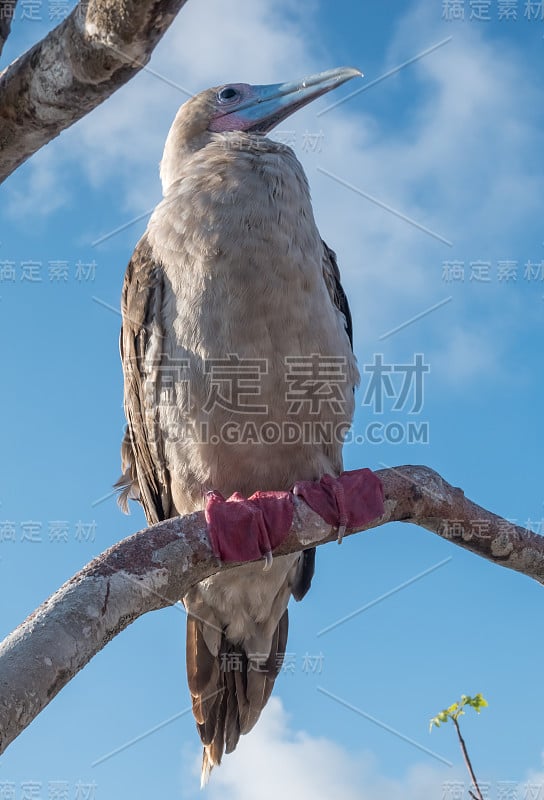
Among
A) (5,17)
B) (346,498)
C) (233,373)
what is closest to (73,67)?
(5,17)

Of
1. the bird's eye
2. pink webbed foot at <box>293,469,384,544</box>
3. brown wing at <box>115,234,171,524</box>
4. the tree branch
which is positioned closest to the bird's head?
the bird's eye

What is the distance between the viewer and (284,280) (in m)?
4.26

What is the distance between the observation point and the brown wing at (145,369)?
4.54 m

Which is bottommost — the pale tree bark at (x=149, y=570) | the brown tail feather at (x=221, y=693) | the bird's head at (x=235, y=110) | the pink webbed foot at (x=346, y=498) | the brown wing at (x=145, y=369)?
the brown tail feather at (x=221, y=693)

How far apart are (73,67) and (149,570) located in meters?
1.87

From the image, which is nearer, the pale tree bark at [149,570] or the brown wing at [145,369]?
the pale tree bark at [149,570]

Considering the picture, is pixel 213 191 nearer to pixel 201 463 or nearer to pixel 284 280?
pixel 284 280

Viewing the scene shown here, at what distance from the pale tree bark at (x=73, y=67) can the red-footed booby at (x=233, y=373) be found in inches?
45.5

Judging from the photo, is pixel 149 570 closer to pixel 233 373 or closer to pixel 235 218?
pixel 233 373

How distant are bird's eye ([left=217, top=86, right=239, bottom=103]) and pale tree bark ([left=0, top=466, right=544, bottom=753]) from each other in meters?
2.51

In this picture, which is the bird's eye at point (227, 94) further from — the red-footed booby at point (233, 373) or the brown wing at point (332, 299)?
the brown wing at point (332, 299)

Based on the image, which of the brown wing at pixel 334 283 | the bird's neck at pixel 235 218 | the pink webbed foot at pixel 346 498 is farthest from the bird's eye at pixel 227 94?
the pink webbed foot at pixel 346 498

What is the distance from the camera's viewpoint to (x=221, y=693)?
4699mm

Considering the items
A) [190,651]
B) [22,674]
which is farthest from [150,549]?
[190,651]
